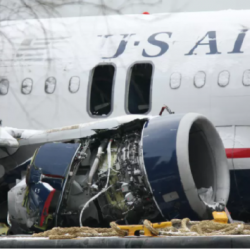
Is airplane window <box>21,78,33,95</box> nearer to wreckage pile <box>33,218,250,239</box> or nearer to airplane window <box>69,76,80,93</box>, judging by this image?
airplane window <box>69,76,80,93</box>

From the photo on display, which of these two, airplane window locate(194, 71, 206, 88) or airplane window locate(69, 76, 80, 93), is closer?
airplane window locate(194, 71, 206, 88)

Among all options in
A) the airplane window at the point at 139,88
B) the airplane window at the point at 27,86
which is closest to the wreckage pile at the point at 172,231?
the airplane window at the point at 139,88

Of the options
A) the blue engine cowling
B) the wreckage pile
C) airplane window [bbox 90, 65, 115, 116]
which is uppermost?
A: airplane window [bbox 90, 65, 115, 116]

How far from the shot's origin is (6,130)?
9.91m

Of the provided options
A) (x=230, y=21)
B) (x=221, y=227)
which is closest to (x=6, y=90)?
(x=230, y=21)

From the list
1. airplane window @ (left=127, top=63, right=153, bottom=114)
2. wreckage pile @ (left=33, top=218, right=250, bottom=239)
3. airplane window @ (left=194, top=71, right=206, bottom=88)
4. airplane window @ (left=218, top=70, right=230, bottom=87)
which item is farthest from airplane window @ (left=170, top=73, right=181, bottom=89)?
wreckage pile @ (left=33, top=218, right=250, bottom=239)

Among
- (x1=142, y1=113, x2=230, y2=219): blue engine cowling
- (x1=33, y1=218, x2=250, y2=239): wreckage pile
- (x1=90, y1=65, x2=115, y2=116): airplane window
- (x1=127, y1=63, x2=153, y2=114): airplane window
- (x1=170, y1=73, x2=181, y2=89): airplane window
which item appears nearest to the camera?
(x1=33, y1=218, x2=250, y2=239): wreckage pile

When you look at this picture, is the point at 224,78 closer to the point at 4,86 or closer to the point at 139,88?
the point at 139,88

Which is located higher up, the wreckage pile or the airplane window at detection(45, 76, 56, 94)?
the airplane window at detection(45, 76, 56, 94)

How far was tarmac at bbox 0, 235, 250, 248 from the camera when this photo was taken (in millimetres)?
5949

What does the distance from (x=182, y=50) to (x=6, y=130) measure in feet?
8.20

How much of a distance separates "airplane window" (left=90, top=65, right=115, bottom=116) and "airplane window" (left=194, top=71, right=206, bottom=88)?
4.00ft

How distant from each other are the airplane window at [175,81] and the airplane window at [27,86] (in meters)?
1.99

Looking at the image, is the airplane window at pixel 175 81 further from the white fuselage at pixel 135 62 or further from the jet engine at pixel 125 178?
the jet engine at pixel 125 178
